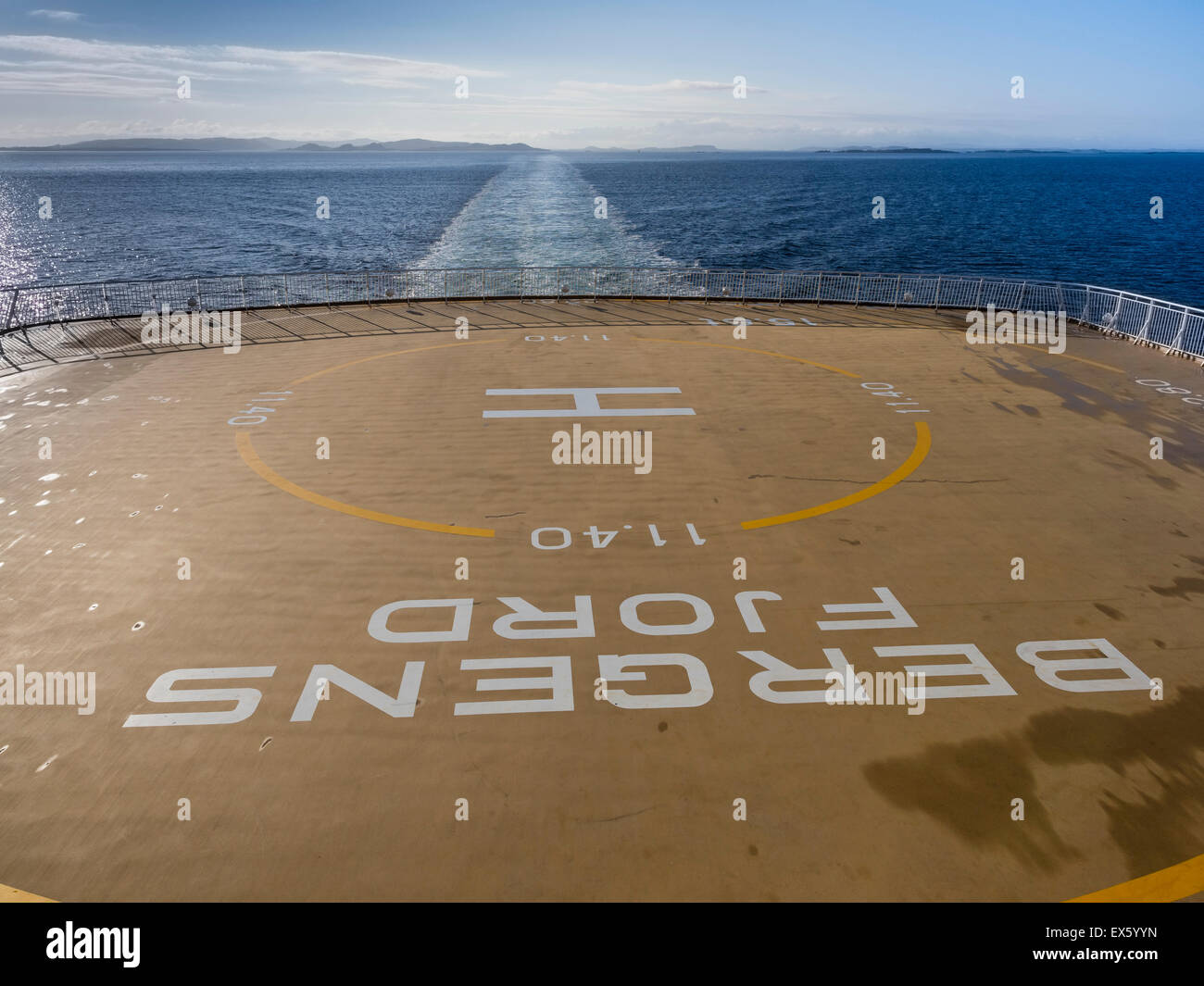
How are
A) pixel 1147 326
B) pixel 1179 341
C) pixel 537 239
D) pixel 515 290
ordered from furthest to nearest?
pixel 537 239 < pixel 515 290 < pixel 1147 326 < pixel 1179 341

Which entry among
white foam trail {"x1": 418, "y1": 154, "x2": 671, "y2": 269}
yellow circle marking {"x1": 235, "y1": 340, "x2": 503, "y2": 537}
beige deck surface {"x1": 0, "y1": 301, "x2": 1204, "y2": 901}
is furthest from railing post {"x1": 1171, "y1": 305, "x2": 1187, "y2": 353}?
white foam trail {"x1": 418, "y1": 154, "x2": 671, "y2": 269}

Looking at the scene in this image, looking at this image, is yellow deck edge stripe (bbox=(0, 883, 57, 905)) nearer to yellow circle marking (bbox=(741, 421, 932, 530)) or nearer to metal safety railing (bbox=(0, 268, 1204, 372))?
yellow circle marking (bbox=(741, 421, 932, 530))

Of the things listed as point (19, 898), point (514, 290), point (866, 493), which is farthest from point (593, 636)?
point (514, 290)

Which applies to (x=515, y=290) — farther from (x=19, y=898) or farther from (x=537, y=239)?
(x=19, y=898)

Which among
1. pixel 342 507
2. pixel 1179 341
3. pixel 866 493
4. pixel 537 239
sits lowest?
pixel 342 507
